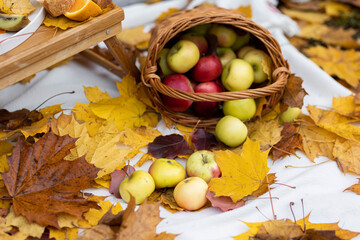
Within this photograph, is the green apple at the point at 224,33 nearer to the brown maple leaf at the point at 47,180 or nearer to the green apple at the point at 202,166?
the green apple at the point at 202,166

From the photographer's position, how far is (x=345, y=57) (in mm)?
1611

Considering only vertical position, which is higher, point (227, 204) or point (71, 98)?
point (71, 98)

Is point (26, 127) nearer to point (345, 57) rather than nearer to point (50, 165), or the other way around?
point (50, 165)

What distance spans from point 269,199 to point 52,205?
568 millimetres

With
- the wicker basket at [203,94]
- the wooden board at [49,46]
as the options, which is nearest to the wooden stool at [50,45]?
the wooden board at [49,46]

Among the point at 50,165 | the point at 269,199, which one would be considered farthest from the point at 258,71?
the point at 50,165

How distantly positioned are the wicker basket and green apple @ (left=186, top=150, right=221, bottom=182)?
16 cm

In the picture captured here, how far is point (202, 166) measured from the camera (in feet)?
3.30

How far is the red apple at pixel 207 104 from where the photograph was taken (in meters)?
1.21

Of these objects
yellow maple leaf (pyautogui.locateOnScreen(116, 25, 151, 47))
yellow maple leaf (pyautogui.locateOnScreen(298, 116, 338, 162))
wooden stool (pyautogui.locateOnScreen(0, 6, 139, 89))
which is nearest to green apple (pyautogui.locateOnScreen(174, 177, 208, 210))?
yellow maple leaf (pyautogui.locateOnScreen(298, 116, 338, 162))

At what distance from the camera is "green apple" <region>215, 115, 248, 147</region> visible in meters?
1.09

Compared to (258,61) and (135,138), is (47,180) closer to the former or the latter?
(135,138)

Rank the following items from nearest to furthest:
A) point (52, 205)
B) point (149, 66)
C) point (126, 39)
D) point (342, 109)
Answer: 1. point (52, 205)
2. point (149, 66)
3. point (342, 109)
4. point (126, 39)

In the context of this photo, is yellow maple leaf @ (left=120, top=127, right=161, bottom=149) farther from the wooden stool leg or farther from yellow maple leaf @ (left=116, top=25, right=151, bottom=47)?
yellow maple leaf @ (left=116, top=25, right=151, bottom=47)
